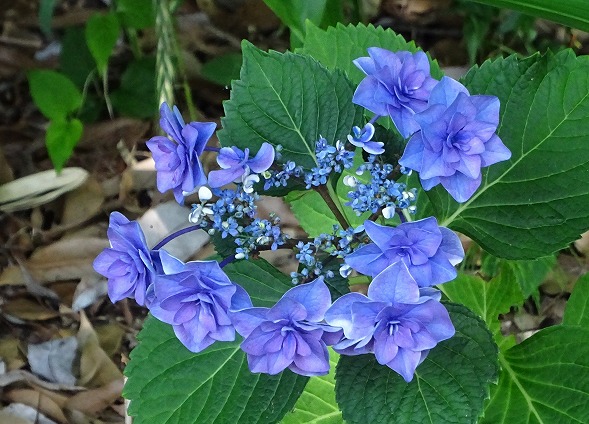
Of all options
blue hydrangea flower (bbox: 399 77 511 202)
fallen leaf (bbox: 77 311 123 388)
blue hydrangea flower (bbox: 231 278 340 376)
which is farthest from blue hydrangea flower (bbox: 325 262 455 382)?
fallen leaf (bbox: 77 311 123 388)

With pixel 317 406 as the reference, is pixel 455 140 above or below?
above

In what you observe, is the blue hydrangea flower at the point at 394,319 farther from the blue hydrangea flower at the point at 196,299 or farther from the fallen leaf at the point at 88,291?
the fallen leaf at the point at 88,291

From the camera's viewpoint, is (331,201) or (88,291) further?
(88,291)

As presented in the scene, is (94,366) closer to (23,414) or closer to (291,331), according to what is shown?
(23,414)

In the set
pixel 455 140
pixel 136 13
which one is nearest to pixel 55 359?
pixel 136 13

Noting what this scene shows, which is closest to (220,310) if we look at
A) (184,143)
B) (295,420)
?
(184,143)

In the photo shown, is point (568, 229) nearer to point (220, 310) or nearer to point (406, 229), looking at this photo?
point (406, 229)

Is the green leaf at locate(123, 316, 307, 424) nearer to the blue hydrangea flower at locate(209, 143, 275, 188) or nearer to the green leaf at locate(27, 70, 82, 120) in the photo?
the blue hydrangea flower at locate(209, 143, 275, 188)
